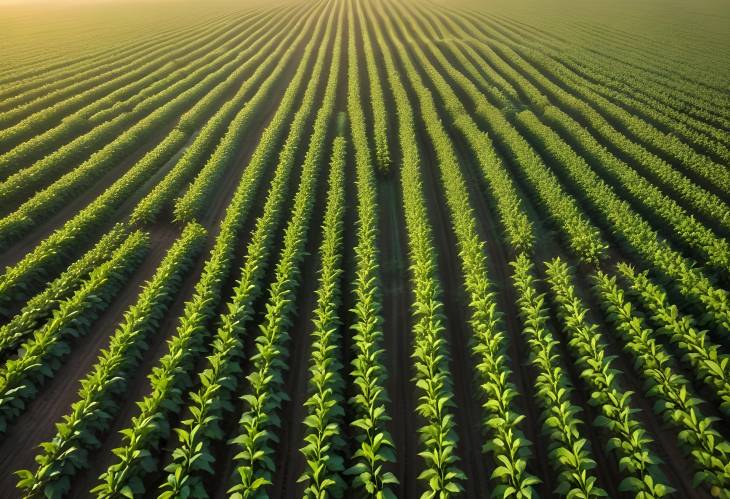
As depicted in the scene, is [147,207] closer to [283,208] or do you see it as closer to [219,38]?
[283,208]

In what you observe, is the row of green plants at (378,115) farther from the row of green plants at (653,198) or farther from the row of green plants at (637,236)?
the row of green plants at (653,198)

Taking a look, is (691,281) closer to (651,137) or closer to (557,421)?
(557,421)

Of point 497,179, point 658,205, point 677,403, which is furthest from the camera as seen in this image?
point 497,179

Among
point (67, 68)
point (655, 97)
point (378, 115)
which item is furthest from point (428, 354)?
point (67, 68)

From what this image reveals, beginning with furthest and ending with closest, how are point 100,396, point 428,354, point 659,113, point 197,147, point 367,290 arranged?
point 659,113
point 197,147
point 367,290
point 428,354
point 100,396

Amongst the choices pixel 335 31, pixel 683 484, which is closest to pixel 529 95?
pixel 683 484

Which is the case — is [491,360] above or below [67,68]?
below

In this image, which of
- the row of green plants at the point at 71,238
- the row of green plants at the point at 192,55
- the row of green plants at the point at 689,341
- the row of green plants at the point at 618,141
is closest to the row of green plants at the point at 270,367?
the row of green plants at the point at 71,238
